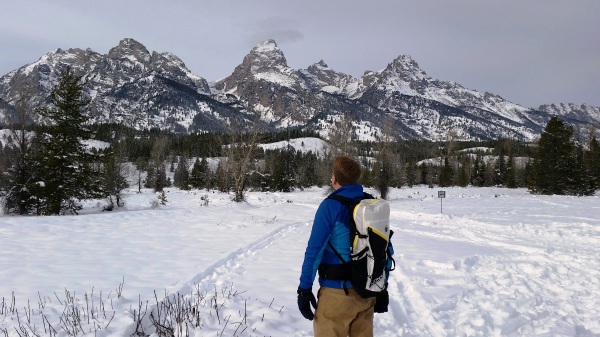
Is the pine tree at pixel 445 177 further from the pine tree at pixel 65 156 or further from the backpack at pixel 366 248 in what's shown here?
the backpack at pixel 366 248

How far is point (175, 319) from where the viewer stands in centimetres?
482

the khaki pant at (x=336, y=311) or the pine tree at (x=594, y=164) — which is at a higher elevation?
the pine tree at (x=594, y=164)

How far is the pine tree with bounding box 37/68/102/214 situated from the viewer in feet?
69.0

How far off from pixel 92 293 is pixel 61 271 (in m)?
2.46

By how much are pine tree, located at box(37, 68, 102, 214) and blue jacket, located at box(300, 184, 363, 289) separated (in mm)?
23556

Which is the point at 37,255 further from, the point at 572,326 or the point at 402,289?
→ the point at 572,326

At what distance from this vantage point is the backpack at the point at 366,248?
2.83 meters

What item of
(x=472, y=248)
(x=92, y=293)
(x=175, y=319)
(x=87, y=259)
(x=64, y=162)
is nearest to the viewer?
(x=175, y=319)

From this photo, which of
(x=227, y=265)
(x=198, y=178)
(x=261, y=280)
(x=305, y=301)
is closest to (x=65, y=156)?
(x=227, y=265)

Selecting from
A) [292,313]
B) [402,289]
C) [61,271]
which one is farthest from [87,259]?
[402,289]

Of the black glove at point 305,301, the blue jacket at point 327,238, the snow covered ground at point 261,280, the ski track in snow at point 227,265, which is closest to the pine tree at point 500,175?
the snow covered ground at point 261,280

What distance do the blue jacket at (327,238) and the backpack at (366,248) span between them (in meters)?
0.06

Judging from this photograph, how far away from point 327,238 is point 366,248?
0.34 m

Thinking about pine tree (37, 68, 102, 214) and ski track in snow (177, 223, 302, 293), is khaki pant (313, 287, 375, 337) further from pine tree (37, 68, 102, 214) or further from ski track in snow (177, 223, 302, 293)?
pine tree (37, 68, 102, 214)
